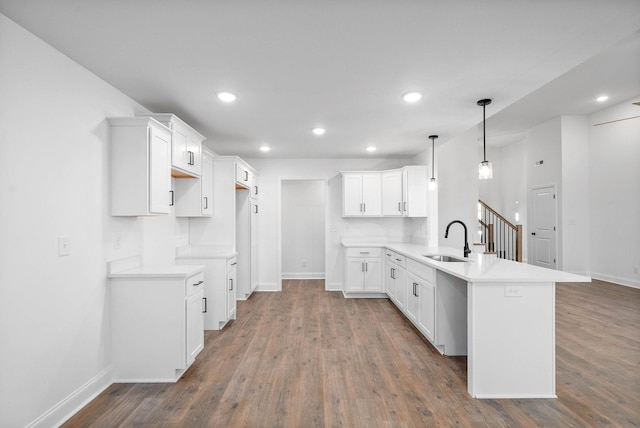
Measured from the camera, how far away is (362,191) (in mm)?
5609

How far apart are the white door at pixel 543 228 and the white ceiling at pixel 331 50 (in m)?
3.29

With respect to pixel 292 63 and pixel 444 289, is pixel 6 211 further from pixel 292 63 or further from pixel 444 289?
pixel 444 289

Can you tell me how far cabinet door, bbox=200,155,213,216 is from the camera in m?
3.91

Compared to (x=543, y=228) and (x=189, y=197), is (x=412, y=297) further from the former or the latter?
(x=543, y=228)

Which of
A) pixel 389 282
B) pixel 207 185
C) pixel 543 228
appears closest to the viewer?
pixel 207 185

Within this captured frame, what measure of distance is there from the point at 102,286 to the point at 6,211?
3.19 ft

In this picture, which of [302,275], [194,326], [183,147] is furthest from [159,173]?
[302,275]

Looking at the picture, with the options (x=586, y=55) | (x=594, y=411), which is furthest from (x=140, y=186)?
(x=594, y=411)

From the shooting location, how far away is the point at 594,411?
7.02 feet

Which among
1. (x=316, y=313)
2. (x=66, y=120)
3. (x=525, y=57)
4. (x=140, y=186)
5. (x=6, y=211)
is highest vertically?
(x=525, y=57)

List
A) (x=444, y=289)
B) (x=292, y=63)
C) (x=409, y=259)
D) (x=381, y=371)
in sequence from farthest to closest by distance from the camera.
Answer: (x=409, y=259) < (x=444, y=289) < (x=381, y=371) < (x=292, y=63)

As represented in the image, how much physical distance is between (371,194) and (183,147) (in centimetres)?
331

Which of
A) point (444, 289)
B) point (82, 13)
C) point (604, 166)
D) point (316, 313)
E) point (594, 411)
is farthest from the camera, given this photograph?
point (604, 166)

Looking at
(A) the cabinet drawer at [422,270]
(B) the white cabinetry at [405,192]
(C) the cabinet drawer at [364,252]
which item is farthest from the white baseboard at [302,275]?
(A) the cabinet drawer at [422,270]
